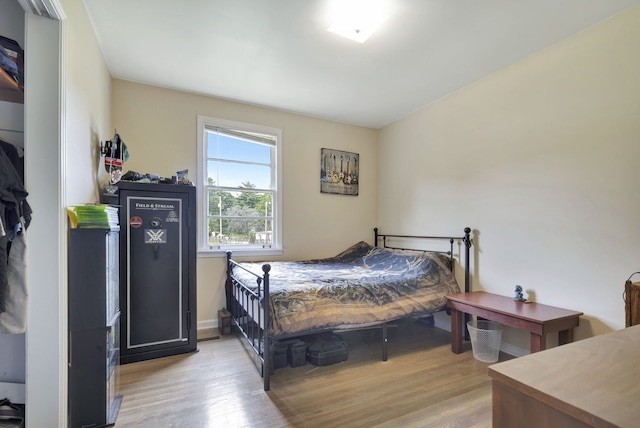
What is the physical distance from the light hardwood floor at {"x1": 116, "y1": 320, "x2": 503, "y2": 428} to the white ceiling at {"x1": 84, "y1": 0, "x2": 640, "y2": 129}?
2.69 metres

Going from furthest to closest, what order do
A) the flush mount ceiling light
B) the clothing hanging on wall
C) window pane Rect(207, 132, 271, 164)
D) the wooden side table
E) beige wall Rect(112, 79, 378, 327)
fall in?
1. window pane Rect(207, 132, 271, 164)
2. beige wall Rect(112, 79, 378, 327)
3. the wooden side table
4. the flush mount ceiling light
5. the clothing hanging on wall

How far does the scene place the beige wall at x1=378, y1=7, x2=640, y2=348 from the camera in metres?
2.09

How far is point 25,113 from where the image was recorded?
4.73ft

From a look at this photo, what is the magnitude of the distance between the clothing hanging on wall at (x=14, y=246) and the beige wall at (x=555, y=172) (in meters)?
3.44

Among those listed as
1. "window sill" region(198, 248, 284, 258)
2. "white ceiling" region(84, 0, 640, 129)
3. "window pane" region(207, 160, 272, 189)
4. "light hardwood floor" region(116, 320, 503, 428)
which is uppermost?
"white ceiling" region(84, 0, 640, 129)

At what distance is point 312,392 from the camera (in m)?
2.09

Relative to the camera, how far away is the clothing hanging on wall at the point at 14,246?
4.15 ft

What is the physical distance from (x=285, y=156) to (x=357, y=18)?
2.04 metres

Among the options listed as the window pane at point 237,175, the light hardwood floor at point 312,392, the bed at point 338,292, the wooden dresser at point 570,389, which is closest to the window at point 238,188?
the window pane at point 237,175

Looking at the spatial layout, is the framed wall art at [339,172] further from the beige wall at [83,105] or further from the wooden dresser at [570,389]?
the wooden dresser at [570,389]

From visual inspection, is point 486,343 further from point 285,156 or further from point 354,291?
point 285,156

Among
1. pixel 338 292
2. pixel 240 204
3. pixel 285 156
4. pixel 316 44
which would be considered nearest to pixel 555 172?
pixel 338 292

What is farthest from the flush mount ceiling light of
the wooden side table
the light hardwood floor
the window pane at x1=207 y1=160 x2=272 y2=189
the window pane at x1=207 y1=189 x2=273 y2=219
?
the light hardwood floor

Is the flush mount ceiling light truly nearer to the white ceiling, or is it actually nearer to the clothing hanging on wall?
the white ceiling
